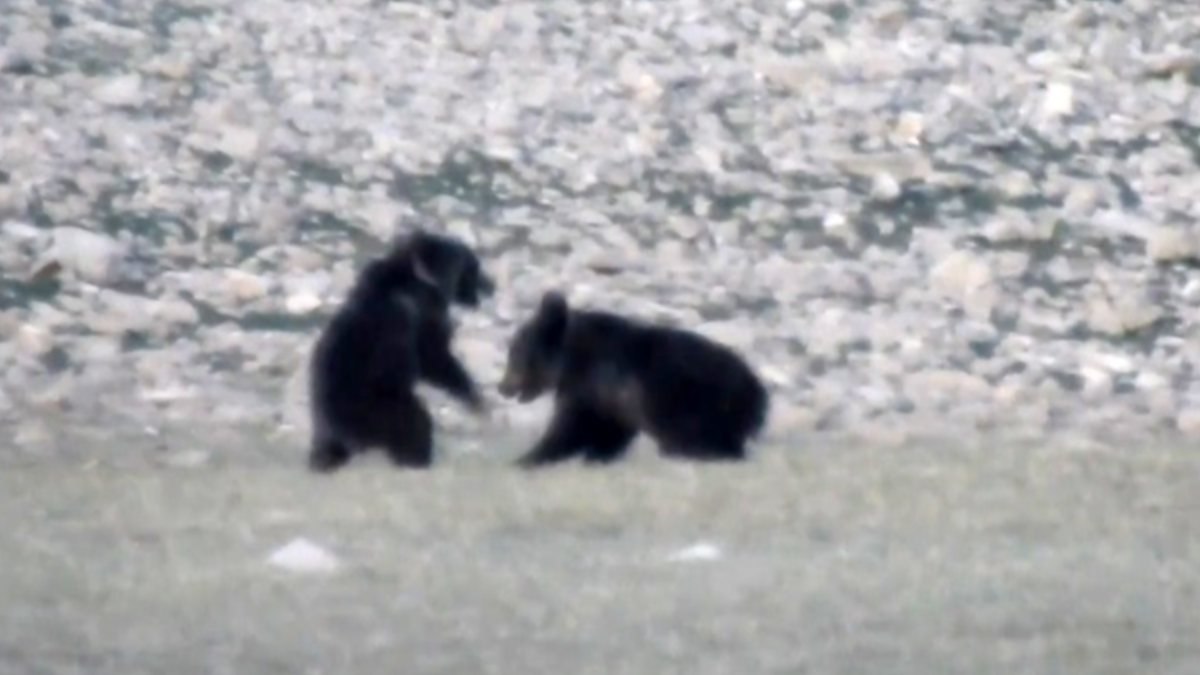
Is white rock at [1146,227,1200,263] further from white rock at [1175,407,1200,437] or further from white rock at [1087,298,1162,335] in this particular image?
white rock at [1175,407,1200,437]

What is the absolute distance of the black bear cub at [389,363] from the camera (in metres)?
9.65

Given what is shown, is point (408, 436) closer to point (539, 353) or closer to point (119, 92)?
point (539, 353)

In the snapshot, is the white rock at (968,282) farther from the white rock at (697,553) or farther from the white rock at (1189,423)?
the white rock at (697,553)

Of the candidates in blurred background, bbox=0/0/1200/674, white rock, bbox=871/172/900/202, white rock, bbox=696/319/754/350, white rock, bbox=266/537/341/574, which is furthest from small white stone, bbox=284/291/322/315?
white rock, bbox=266/537/341/574

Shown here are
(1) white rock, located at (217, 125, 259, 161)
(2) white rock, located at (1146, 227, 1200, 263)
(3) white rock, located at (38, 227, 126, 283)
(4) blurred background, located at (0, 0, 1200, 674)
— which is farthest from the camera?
(1) white rock, located at (217, 125, 259, 161)

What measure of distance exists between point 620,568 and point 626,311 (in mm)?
5038

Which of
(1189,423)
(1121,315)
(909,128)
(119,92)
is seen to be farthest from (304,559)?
(909,128)

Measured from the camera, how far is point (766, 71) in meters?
15.7

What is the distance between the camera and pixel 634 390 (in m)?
9.77

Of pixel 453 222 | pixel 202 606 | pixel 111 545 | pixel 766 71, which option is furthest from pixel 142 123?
pixel 202 606

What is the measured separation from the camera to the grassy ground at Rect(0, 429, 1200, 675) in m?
6.39

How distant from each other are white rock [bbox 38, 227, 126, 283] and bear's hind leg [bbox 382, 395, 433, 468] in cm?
320

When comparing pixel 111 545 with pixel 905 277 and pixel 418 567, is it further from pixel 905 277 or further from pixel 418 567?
pixel 905 277

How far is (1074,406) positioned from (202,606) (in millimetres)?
5085
